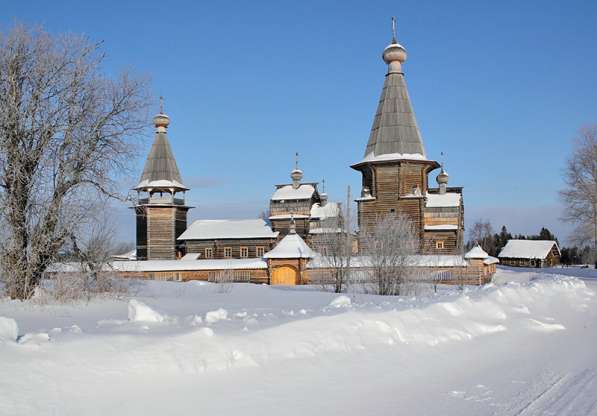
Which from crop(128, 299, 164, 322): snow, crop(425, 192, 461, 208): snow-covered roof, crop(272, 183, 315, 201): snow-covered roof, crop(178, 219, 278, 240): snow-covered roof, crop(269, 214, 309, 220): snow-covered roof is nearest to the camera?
crop(128, 299, 164, 322): snow

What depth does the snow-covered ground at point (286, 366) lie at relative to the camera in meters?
4.80

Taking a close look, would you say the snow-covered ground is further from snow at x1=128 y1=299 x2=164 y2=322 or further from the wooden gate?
the wooden gate

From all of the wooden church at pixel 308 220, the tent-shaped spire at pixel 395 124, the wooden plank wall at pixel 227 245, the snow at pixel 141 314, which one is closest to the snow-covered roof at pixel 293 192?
the wooden church at pixel 308 220

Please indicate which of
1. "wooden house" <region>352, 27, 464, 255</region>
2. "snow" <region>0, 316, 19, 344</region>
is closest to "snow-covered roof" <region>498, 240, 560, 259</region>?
"wooden house" <region>352, 27, 464, 255</region>

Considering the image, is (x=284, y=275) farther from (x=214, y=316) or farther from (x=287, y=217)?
(x=214, y=316)

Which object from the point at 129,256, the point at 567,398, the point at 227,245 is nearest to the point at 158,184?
the point at 227,245

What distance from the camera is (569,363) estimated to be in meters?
7.60

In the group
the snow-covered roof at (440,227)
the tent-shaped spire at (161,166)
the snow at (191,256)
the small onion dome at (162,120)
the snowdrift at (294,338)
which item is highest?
the small onion dome at (162,120)

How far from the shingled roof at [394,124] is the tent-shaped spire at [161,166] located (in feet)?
43.4

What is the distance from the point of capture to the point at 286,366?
616cm

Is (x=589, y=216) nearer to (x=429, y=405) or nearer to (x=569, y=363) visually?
(x=569, y=363)

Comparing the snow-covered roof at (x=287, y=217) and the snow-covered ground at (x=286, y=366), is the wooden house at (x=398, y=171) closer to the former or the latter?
the snow-covered roof at (x=287, y=217)

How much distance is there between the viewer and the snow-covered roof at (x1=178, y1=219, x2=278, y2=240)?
39344 mm

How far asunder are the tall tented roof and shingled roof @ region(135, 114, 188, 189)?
1325 cm
